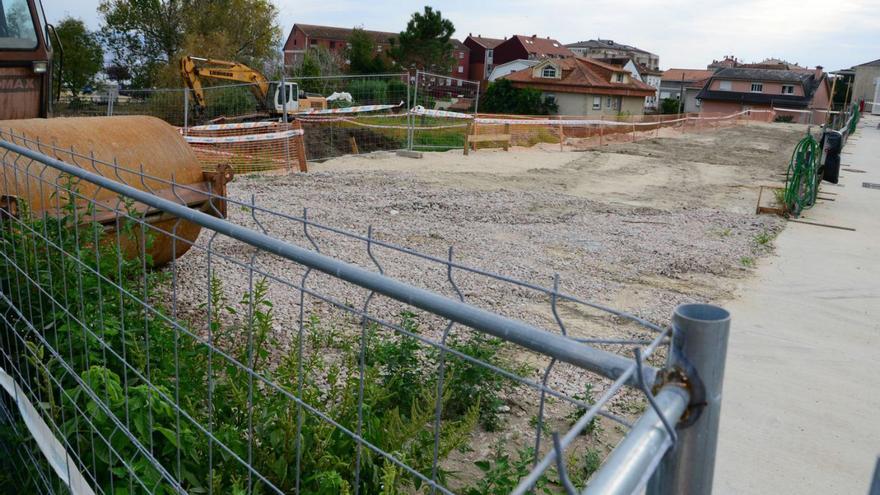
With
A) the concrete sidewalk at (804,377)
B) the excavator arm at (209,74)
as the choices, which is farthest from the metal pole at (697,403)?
the excavator arm at (209,74)

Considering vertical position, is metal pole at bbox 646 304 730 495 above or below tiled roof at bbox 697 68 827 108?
below

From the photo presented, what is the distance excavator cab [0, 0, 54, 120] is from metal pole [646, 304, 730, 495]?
6989 mm

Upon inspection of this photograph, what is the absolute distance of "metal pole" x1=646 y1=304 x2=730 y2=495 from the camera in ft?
3.62

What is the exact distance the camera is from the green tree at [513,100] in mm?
55875

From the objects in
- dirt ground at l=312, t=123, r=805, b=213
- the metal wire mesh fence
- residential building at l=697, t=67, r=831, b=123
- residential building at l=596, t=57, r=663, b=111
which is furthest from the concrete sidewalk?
residential building at l=596, t=57, r=663, b=111

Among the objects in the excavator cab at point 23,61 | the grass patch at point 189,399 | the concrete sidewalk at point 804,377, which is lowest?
the concrete sidewalk at point 804,377

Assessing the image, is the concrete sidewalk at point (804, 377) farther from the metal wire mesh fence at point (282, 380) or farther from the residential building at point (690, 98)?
the residential building at point (690, 98)

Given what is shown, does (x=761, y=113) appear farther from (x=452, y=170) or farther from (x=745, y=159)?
(x=452, y=170)

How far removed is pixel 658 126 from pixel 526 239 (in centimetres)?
2649

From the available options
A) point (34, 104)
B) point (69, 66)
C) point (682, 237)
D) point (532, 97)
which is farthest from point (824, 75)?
point (34, 104)

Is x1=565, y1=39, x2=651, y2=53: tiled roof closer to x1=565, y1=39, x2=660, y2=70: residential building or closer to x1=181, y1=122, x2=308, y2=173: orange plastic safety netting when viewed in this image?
x1=565, y1=39, x2=660, y2=70: residential building

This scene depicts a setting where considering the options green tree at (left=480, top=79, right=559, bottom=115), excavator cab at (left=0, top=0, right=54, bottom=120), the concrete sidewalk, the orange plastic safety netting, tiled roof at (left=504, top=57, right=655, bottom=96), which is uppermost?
tiled roof at (left=504, top=57, right=655, bottom=96)

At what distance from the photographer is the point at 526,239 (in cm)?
911

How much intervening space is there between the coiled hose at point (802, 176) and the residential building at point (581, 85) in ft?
152
